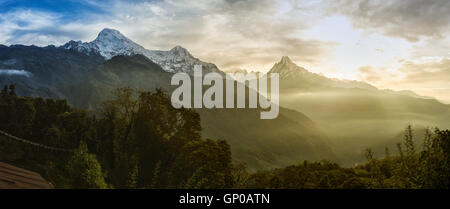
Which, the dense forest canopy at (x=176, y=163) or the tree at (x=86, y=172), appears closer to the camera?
the dense forest canopy at (x=176, y=163)

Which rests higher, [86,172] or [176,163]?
[86,172]

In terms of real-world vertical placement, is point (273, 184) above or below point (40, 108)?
below

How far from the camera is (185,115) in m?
54.5

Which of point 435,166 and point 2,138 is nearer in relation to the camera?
point 435,166

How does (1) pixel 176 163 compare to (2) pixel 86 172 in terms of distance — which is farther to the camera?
A: (1) pixel 176 163

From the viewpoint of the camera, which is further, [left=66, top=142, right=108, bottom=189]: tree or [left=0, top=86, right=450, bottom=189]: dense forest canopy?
[left=66, top=142, right=108, bottom=189]: tree

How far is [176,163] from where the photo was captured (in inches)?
1603

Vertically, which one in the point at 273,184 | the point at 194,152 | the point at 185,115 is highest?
the point at 185,115

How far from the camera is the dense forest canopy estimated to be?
52.3ft

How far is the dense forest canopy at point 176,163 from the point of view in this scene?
1595 centimetres
